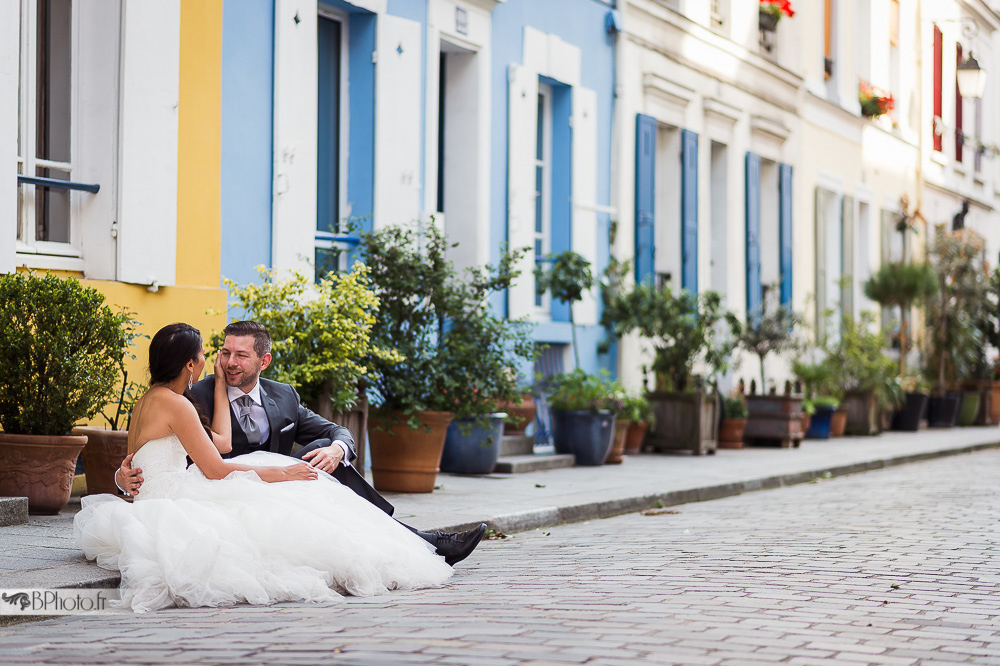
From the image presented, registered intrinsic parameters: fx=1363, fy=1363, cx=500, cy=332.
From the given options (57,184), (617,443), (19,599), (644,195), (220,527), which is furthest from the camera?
(644,195)

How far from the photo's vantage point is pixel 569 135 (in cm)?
1449

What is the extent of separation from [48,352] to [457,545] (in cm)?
253

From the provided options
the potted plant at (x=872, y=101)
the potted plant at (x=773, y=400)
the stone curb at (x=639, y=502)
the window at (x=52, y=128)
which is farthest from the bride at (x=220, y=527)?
the potted plant at (x=872, y=101)

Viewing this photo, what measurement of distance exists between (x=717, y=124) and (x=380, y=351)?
384 inches

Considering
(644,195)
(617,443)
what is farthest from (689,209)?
(617,443)

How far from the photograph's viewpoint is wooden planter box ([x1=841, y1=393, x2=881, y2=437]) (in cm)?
1978

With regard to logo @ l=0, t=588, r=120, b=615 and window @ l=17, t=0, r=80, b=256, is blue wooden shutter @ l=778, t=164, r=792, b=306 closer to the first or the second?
window @ l=17, t=0, r=80, b=256

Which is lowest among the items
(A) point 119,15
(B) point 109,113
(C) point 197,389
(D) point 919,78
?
(C) point 197,389

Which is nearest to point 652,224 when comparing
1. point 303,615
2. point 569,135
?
point 569,135

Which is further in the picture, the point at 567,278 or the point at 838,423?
the point at 838,423

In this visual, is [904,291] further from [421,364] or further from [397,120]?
[421,364]

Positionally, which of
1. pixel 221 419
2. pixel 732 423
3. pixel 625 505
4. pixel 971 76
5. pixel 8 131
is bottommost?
pixel 625 505

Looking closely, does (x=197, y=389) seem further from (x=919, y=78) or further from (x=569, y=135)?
(x=919, y=78)

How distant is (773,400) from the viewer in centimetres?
1681
